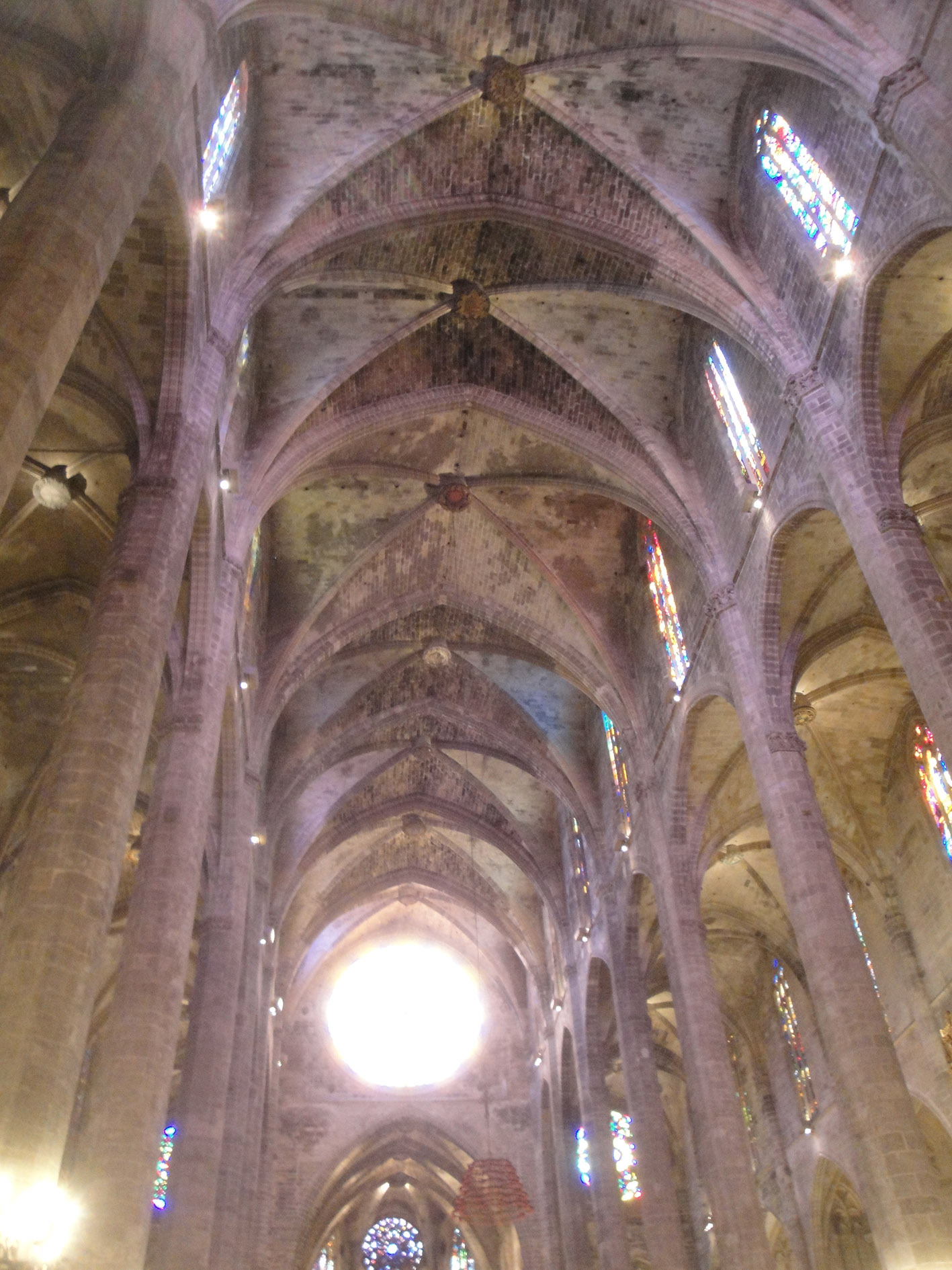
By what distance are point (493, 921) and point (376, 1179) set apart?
8.94 m

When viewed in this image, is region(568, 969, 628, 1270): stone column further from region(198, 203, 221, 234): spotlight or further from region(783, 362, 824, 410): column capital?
region(198, 203, 221, 234): spotlight

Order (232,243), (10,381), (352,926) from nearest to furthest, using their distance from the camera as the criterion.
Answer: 1. (10,381)
2. (232,243)
3. (352,926)

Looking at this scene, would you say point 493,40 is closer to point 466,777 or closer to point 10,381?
point 10,381

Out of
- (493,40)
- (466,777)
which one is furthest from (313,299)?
(466,777)

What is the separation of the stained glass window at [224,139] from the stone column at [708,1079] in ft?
37.9

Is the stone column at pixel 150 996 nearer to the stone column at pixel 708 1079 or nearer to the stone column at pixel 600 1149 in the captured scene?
the stone column at pixel 708 1079

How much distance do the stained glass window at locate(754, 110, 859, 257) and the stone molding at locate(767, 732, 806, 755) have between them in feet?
18.4

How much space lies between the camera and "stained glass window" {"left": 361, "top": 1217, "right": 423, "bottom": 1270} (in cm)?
3234

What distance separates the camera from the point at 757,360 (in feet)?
47.7

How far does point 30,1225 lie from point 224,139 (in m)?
11.1

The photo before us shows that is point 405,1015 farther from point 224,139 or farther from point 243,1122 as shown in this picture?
point 224,139

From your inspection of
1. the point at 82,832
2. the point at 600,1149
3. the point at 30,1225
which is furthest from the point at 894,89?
the point at 600,1149

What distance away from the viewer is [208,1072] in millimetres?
14055

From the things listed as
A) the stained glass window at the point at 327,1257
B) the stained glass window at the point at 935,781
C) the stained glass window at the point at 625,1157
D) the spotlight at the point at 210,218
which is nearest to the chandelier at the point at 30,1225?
the spotlight at the point at 210,218
